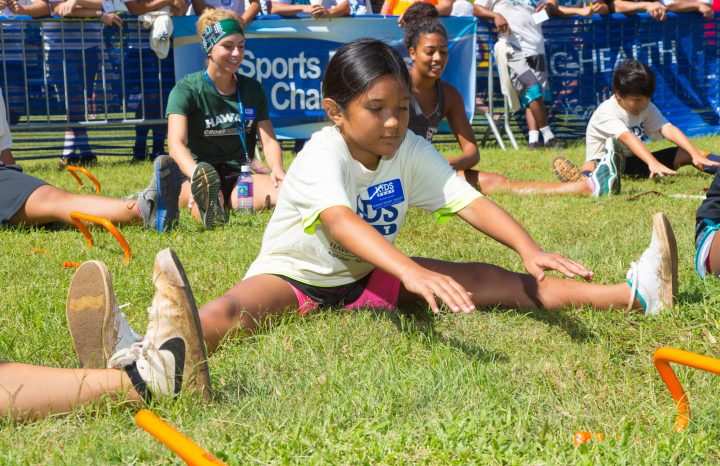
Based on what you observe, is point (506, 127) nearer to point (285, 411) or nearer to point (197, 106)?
point (197, 106)

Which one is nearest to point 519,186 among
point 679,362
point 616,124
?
point 616,124

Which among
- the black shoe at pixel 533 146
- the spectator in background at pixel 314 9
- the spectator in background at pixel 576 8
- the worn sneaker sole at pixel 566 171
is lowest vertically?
the black shoe at pixel 533 146

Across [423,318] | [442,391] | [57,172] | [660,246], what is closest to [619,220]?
[660,246]

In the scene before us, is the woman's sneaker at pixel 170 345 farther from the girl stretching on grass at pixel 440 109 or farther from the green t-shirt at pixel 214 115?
the girl stretching on grass at pixel 440 109

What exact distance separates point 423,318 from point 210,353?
0.91 m

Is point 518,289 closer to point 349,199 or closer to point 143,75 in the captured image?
point 349,199

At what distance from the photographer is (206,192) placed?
4.44 meters

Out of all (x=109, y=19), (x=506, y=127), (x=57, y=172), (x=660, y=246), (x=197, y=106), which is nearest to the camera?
(x=660, y=246)

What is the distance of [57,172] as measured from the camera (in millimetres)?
7305

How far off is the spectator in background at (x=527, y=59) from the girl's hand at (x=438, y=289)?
7.30 metres

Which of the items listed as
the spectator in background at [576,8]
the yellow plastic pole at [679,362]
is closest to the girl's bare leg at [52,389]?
the yellow plastic pole at [679,362]

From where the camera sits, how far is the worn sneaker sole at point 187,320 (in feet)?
6.40

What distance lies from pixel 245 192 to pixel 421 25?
184 centimetres

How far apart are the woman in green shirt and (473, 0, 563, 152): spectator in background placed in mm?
4546
